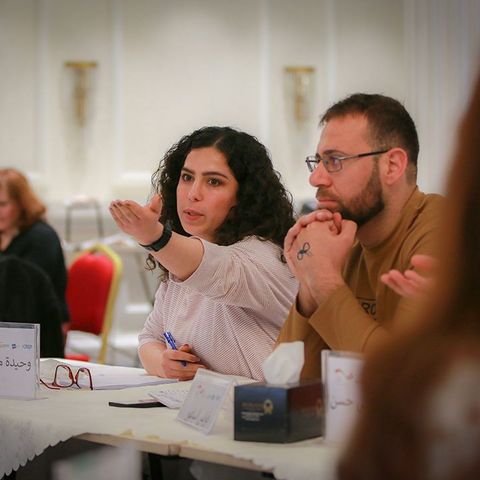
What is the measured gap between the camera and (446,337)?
2.06 ft

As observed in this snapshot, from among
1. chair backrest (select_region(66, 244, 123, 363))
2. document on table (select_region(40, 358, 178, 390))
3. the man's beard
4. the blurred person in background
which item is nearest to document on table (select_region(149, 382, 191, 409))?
document on table (select_region(40, 358, 178, 390))

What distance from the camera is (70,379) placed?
2410mm

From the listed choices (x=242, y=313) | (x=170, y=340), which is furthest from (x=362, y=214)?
(x=170, y=340)

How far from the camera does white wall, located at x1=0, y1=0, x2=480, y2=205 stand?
775 cm

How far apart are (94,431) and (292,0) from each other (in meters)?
6.71

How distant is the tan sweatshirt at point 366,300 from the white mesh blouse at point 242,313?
25cm

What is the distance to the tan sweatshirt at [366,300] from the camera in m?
1.85

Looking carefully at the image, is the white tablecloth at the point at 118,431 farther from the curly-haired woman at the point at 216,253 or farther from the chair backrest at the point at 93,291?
the chair backrest at the point at 93,291

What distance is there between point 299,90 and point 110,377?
5.74 m

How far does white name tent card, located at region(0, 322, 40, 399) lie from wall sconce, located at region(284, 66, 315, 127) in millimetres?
6003

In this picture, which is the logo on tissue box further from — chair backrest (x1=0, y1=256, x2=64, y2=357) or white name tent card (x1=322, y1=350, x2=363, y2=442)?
chair backrest (x1=0, y1=256, x2=64, y2=357)

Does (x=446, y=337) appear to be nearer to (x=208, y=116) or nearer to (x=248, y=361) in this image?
(x=248, y=361)

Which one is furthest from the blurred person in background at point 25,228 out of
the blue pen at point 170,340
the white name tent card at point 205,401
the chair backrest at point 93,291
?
the white name tent card at point 205,401

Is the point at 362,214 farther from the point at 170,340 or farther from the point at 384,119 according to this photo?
the point at 170,340
